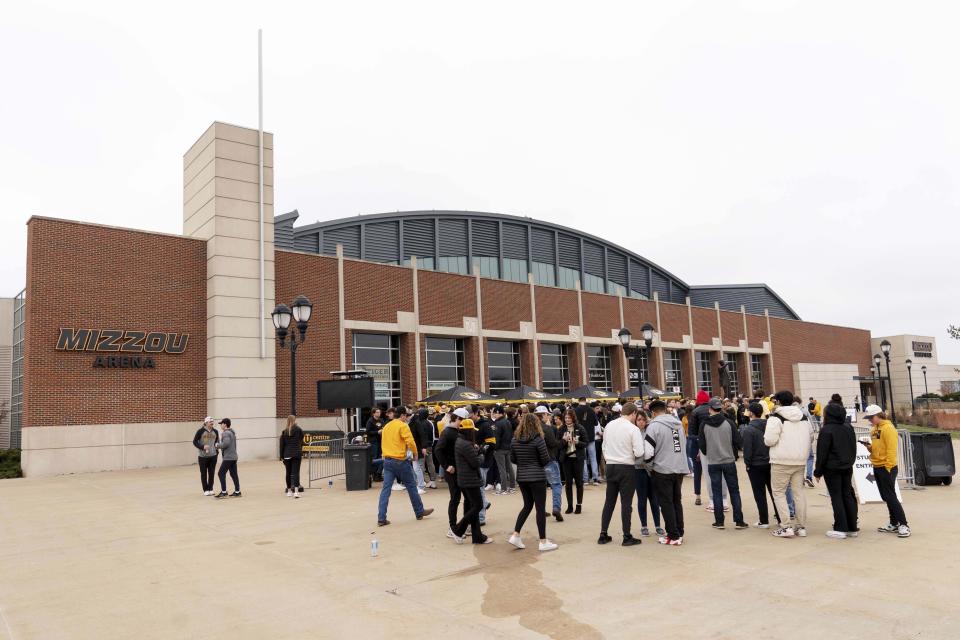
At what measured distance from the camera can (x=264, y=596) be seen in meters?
6.71

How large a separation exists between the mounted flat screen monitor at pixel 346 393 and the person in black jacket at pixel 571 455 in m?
9.99

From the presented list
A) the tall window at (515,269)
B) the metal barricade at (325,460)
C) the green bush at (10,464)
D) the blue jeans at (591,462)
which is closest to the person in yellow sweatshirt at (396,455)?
the blue jeans at (591,462)

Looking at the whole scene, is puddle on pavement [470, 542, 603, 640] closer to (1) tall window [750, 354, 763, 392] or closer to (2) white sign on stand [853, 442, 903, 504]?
(2) white sign on stand [853, 442, 903, 504]

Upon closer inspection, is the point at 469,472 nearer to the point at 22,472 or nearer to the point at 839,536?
the point at 839,536

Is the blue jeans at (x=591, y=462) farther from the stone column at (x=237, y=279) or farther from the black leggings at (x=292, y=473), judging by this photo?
the stone column at (x=237, y=279)

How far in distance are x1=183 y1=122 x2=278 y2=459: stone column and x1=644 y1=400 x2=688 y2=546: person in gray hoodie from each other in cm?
1922

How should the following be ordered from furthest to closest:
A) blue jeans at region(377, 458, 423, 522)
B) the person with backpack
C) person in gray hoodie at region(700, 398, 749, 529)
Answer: the person with backpack < blue jeans at region(377, 458, 423, 522) < person in gray hoodie at region(700, 398, 749, 529)

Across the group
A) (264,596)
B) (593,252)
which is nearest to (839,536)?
(264,596)

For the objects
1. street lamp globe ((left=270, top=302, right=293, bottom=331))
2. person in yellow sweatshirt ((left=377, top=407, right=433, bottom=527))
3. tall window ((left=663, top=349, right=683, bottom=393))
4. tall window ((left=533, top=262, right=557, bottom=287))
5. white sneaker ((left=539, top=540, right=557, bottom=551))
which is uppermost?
tall window ((left=533, top=262, right=557, bottom=287))

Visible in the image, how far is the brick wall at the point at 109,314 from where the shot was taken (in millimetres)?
21484

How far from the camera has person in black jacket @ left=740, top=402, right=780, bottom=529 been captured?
9.09 meters

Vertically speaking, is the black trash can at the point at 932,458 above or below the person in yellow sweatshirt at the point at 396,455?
below

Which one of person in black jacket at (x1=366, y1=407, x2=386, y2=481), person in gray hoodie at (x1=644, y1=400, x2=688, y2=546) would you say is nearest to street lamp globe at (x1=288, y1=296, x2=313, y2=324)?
person in black jacket at (x1=366, y1=407, x2=386, y2=481)

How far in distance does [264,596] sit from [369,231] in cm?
3972
